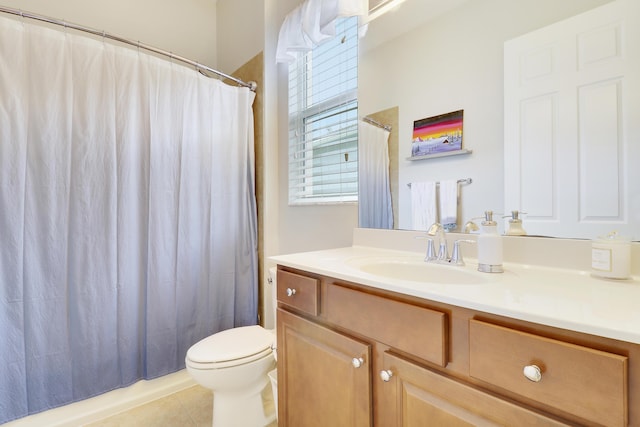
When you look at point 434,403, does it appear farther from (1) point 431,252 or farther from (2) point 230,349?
(2) point 230,349

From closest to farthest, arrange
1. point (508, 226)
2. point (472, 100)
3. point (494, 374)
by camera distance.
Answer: point (494, 374)
point (508, 226)
point (472, 100)

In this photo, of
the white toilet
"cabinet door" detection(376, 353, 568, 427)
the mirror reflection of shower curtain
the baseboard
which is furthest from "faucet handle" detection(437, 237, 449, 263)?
the baseboard

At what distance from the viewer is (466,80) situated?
1.11 metres

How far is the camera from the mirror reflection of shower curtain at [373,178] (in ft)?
4.47

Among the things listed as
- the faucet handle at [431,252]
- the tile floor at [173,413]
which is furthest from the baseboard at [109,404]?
the faucet handle at [431,252]

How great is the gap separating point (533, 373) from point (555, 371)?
0.03 m

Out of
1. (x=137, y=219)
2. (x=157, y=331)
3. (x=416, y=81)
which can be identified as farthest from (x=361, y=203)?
(x=157, y=331)

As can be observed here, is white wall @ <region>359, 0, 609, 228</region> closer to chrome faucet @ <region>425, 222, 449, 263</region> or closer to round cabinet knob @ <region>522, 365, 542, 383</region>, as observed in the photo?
chrome faucet @ <region>425, 222, 449, 263</region>

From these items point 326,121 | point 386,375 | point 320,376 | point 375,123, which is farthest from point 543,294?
point 326,121

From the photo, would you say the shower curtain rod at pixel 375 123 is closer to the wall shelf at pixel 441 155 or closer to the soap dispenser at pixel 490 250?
the wall shelf at pixel 441 155

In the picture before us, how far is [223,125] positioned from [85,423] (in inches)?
68.4

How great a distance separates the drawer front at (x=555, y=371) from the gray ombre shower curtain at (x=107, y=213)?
1558mm

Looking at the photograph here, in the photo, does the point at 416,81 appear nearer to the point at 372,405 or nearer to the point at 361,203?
the point at 361,203

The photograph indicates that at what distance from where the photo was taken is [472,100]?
110 centimetres
